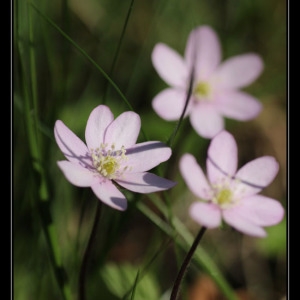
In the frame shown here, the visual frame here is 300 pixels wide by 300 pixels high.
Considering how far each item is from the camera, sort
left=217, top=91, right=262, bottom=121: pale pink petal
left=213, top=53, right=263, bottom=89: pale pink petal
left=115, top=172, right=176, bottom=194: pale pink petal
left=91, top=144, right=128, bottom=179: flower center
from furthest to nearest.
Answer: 1. left=213, top=53, right=263, bottom=89: pale pink petal
2. left=217, top=91, right=262, bottom=121: pale pink petal
3. left=91, top=144, right=128, bottom=179: flower center
4. left=115, top=172, right=176, bottom=194: pale pink petal

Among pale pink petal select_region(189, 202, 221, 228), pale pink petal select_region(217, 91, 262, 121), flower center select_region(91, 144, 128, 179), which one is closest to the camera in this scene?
pale pink petal select_region(189, 202, 221, 228)

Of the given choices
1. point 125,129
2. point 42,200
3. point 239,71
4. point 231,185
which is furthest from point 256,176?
point 239,71

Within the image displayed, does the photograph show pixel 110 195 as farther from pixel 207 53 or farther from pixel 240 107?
pixel 207 53

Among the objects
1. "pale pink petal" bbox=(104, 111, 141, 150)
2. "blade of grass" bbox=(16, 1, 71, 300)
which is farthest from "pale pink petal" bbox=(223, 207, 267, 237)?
"blade of grass" bbox=(16, 1, 71, 300)

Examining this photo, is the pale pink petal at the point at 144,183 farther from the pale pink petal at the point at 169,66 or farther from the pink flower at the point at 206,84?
the pale pink petal at the point at 169,66

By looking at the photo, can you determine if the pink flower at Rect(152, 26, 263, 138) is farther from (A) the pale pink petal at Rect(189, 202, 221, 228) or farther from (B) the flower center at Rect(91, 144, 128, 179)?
(A) the pale pink petal at Rect(189, 202, 221, 228)
